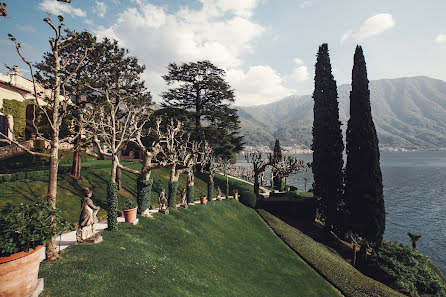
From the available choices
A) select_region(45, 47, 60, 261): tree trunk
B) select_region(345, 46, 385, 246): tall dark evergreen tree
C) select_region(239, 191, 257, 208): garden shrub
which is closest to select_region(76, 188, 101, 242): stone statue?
select_region(45, 47, 60, 261): tree trunk

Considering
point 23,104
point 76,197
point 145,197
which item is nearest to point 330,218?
point 145,197

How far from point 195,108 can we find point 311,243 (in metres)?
30.0

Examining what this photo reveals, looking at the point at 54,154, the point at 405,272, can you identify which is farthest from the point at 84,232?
the point at 405,272

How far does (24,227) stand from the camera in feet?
20.4

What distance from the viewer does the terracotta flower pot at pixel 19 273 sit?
5922 millimetres

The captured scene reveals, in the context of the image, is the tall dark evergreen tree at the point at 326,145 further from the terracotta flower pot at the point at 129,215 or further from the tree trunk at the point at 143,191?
the terracotta flower pot at the point at 129,215

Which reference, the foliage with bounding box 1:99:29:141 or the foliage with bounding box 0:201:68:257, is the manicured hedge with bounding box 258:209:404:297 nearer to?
the foliage with bounding box 0:201:68:257

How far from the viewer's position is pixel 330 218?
30344 mm

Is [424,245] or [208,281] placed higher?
[208,281]

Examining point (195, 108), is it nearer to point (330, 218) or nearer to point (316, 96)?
point (316, 96)

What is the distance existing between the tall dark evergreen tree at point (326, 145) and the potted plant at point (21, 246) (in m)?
31.5

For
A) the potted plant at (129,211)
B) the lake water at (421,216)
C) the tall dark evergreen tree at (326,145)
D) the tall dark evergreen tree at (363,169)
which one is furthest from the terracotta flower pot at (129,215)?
the lake water at (421,216)

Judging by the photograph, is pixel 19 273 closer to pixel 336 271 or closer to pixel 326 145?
pixel 336 271

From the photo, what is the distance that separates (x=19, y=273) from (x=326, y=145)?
33.8 metres
